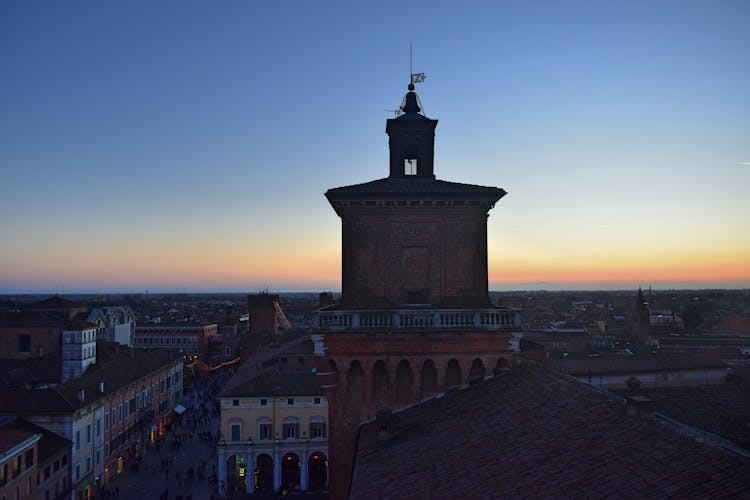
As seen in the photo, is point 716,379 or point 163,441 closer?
point 716,379

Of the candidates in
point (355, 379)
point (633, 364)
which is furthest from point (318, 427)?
point (355, 379)

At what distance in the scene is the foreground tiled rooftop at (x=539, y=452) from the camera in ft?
27.9

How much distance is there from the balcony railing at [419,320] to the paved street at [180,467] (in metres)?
30.3

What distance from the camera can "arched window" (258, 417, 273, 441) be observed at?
45938 mm

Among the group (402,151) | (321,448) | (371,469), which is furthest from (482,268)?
A: (321,448)

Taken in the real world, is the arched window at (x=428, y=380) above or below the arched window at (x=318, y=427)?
above

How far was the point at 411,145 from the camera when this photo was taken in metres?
24.0

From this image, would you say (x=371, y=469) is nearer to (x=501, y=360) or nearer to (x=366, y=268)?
(x=501, y=360)

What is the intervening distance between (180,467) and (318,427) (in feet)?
42.8

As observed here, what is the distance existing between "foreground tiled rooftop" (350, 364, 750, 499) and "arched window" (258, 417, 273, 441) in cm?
3118

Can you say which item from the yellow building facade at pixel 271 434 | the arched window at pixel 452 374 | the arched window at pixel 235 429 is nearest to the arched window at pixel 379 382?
the arched window at pixel 452 374

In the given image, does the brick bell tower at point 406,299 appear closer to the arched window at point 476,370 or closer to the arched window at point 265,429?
the arched window at point 476,370

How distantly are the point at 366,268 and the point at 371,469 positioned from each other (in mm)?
8615

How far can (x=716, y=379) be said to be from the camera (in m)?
56.0
